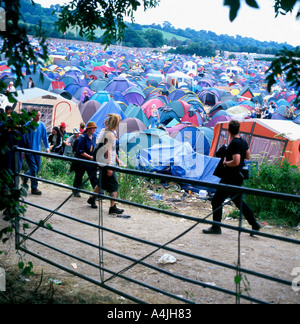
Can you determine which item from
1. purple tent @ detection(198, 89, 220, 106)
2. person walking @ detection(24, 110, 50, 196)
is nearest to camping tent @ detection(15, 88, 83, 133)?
person walking @ detection(24, 110, 50, 196)

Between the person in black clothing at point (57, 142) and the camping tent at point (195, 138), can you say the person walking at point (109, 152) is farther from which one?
the camping tent at point (195, 138)

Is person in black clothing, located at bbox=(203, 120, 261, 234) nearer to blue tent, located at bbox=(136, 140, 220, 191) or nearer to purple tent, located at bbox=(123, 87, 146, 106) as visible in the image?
blue tent, located at bbox=(136, 140, 220, 191)

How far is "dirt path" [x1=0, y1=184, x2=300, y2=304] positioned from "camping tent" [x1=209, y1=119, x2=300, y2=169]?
16.3 feet

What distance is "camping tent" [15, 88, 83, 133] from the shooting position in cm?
1345

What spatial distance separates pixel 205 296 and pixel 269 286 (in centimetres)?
69

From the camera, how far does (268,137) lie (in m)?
10.8

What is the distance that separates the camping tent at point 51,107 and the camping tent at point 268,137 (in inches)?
226

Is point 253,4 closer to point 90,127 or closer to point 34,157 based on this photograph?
point 90,127

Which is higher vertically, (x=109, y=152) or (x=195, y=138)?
(x=109, y=152)

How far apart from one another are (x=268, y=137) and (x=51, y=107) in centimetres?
786

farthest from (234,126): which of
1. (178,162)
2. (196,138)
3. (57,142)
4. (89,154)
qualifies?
(196,138)
